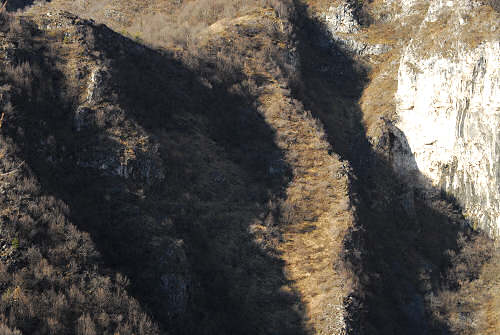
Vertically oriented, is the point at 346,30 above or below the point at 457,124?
above

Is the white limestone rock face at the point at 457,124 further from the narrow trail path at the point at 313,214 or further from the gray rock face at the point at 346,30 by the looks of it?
the narrow trail path at the point at 313,214

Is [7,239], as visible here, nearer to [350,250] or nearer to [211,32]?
[350,250]

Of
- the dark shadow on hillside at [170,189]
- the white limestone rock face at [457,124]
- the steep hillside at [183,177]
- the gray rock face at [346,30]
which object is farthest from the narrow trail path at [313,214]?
the gray rock face at [346,30]

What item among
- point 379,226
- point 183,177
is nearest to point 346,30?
point 379,226

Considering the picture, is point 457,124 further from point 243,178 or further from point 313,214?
point 243,178

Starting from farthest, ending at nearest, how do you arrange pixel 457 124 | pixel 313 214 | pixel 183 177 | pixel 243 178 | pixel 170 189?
pixel 457 124 < pixel 243 178 < pixel 313 214 < pixel 183 177 < pixel 170 189

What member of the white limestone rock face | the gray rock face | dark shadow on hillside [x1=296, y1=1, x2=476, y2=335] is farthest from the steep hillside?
the gray rock face
